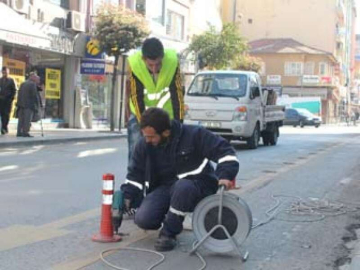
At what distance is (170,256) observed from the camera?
5.46 m

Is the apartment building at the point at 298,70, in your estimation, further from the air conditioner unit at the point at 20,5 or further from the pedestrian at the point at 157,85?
the pedestrian at the point at 157,85

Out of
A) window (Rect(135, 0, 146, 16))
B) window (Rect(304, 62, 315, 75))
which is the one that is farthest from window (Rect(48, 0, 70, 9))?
window (Rect(304, 62, 315, 75))

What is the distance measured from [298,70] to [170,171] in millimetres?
63912

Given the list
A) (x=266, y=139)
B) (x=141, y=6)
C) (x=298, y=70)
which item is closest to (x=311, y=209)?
(x=266, y=139)

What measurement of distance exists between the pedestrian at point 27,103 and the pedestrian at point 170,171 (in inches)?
481

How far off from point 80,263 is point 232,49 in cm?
3237

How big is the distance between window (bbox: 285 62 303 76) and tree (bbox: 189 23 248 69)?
32142mm

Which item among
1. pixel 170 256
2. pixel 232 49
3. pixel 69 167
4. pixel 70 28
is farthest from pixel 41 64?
pixel 170 256

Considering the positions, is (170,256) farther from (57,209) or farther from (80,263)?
(57,209)

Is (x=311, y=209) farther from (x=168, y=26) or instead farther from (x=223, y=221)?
(x=168, y=26)

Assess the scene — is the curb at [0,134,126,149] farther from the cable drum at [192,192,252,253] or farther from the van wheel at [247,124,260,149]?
the cable drum at [192,192,252,253]

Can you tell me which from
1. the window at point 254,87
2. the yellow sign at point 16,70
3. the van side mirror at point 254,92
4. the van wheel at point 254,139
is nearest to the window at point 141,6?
the yellow sign at point 16,70

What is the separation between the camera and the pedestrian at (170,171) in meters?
5.57

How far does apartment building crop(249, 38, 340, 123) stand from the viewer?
67.8m
